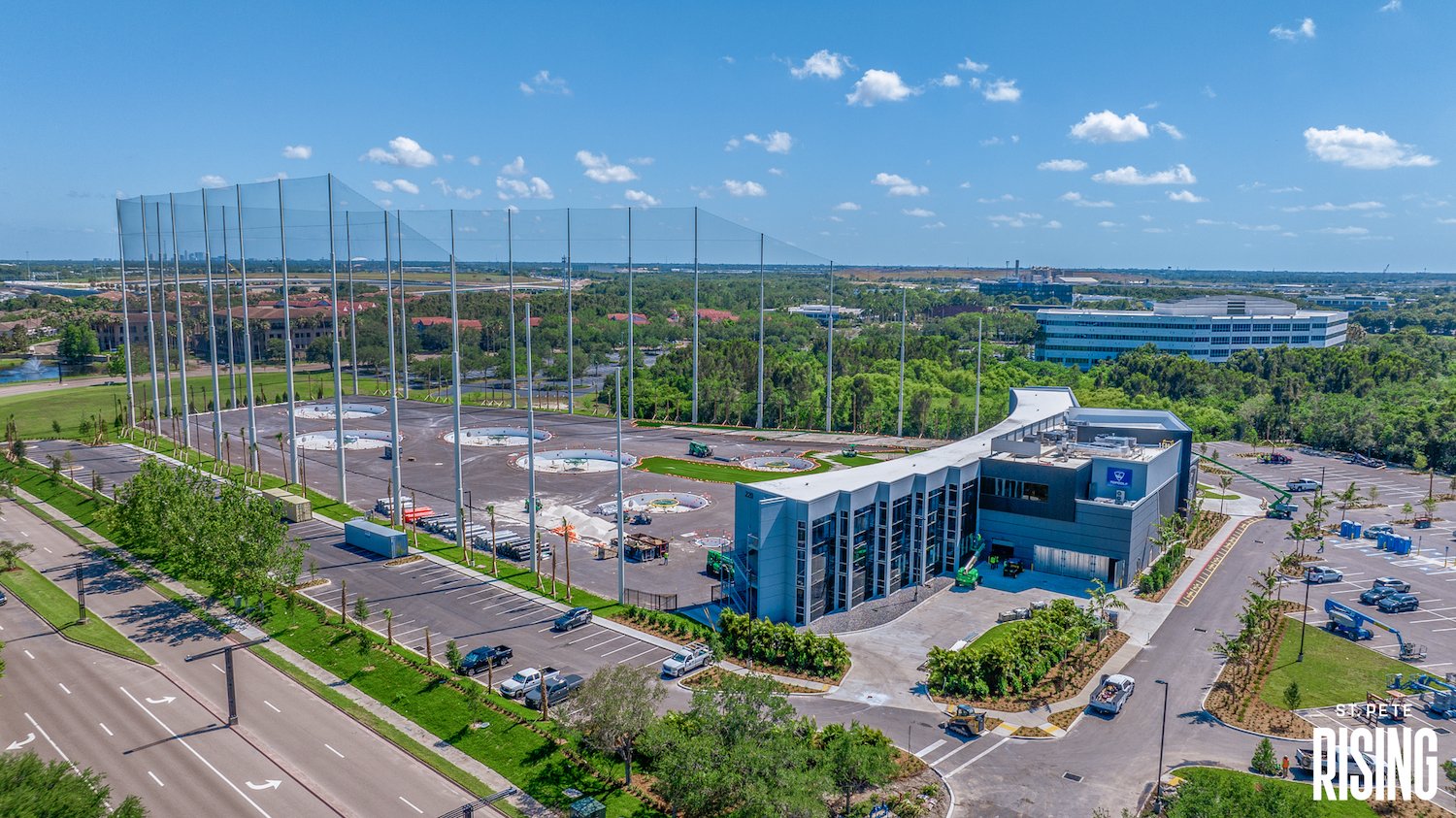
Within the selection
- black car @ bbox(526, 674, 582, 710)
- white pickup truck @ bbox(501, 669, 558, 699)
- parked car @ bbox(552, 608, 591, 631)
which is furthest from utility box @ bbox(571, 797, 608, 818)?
parked car @ bbox(552, 608, 591, 631)

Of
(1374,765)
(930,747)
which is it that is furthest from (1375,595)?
(930,747)

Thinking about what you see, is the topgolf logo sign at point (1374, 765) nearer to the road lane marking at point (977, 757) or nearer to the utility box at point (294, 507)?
the road lane marking at point (977, 757)

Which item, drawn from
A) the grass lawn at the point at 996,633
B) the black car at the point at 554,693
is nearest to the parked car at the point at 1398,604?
the grass lawn at the point at 996,633

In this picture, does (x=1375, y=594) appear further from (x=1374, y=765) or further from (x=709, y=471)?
(x=709, y=471)

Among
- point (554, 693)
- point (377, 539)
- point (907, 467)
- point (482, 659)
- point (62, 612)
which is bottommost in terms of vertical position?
point (62, 612)

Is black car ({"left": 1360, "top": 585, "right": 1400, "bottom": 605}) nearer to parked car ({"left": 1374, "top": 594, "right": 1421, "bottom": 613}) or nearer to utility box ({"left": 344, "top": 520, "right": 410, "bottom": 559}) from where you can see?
parked car ({"left": 1374, "top": 594, "right": 1421, "bottom": 613})

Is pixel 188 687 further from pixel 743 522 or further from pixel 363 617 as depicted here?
pixel 743 522


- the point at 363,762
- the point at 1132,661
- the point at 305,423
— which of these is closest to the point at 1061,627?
the point at 1132,661
